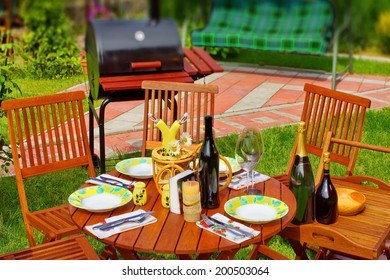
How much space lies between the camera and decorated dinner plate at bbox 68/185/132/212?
1771 millimetres

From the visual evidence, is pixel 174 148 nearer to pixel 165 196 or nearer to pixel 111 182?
pixel 165 196

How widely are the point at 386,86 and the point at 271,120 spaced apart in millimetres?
1777

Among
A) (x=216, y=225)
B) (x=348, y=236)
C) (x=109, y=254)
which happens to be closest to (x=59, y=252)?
(x=109, y=254)

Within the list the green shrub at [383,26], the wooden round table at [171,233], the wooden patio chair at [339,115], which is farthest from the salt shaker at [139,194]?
the green shrub at [383,26]

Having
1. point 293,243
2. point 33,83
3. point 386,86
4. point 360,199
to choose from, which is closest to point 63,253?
point 293,243

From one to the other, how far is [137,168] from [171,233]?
58 cm

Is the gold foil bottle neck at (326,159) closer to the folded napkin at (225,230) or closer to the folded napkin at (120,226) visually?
the folded napkin at (225,230)

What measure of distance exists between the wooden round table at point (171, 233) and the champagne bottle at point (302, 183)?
42mm

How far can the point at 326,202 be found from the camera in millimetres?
1952

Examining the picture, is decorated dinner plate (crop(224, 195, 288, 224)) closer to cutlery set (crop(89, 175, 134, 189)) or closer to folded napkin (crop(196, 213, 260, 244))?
folded napkin (crop(196, 213, 260, 244))

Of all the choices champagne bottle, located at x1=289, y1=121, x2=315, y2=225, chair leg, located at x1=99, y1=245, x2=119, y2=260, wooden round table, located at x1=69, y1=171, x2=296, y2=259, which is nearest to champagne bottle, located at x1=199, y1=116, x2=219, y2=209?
wooden round table, located at x1=69, y1=171, x2=296, y2=259

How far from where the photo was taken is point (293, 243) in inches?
83.4

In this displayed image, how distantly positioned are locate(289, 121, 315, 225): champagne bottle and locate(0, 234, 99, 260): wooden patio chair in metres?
0.72

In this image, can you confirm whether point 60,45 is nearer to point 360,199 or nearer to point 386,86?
point 386,86
